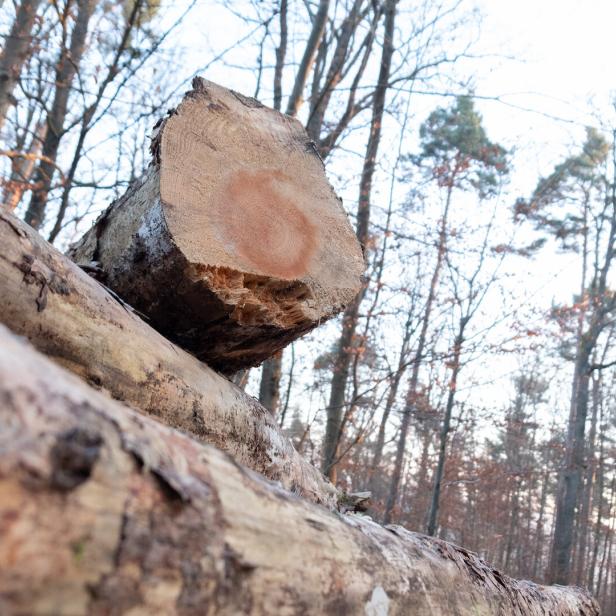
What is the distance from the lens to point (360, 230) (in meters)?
6.62

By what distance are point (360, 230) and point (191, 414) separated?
5.17 meters

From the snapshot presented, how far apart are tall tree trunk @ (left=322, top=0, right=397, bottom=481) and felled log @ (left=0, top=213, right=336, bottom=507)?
4.06 meters

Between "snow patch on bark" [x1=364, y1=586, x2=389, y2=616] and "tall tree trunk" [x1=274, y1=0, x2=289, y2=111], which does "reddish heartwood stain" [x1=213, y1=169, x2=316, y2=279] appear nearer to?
"snow patch on bark" [x1=364, y1=586, x2=389, y2=616]

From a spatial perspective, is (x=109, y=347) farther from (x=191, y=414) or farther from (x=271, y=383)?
(x=271, y=383)

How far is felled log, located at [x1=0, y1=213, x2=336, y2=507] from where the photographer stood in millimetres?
1360

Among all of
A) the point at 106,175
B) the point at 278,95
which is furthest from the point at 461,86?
the point at 106,175

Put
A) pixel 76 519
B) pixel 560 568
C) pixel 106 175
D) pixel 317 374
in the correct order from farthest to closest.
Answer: pixel 560 568 < pixel 317 374 < pixel 106 175 < pixel 76 519

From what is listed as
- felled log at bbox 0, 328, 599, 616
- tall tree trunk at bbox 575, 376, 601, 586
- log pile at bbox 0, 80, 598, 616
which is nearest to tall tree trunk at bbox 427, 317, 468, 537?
log pile at bbox 0, 80, 598, 616

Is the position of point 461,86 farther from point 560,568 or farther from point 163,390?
point 560,568

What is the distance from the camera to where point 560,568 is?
34.2ft

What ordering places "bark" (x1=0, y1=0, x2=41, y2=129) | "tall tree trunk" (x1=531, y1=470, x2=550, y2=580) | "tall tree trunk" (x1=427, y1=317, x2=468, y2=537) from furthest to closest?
"tall tree trunk" (x1=531, y1=470, x2=550, y2=580) < "tall tree trunk" (x1=427, y1=317, x2=468, y2=537) < "bark" (x1=0, y1=0, x2=41, y2=129)

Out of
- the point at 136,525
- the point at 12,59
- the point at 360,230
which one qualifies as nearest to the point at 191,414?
the point at 136,525

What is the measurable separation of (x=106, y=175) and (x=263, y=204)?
5.70 m

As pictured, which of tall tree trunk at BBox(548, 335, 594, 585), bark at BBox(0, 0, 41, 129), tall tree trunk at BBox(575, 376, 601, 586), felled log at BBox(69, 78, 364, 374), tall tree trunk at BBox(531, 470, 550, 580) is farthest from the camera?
tall tree trunk at BBox(575, 376, 601, 586)
